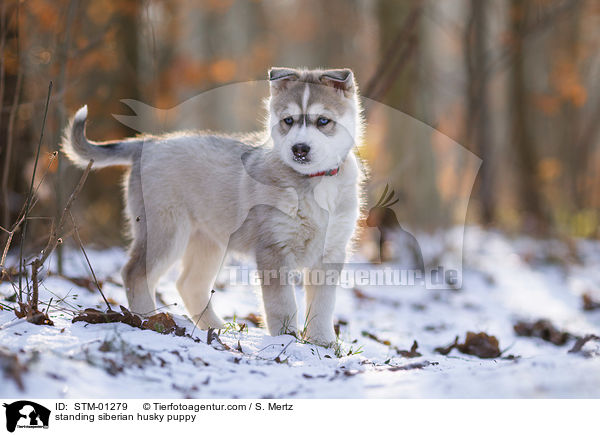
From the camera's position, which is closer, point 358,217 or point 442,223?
point 358,217

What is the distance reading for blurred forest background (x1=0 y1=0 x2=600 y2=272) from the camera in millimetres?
5332

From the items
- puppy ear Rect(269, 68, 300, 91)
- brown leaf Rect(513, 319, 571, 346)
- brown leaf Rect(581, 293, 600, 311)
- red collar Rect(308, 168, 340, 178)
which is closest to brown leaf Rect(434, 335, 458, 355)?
brown leaf Rect(513, 319, 571, 346)

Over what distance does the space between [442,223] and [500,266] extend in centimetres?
117

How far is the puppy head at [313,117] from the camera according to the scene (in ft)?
12.1

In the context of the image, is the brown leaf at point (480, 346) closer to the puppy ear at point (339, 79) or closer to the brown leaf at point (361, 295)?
the brown leaf at point (361, 295)

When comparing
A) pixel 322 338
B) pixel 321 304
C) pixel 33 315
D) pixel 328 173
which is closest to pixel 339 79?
pixel 328 173

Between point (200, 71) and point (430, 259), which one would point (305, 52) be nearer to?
point (200, 71)

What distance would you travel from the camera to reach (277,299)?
3.70 meters

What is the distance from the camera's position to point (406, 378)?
2725 millimetres

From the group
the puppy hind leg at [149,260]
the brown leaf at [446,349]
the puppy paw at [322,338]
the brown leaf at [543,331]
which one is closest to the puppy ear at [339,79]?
the puppy hind leg at [149,260]

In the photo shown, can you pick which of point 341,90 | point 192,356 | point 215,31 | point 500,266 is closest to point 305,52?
point 215,31

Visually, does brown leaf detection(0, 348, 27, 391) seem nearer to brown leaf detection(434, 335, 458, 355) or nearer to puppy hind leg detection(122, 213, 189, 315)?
puppy hind leg detection(122, 213, 189, 315)

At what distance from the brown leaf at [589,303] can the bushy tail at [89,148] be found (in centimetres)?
500
